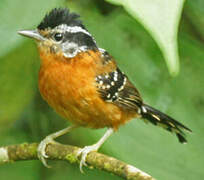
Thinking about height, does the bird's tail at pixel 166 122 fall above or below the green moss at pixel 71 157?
below

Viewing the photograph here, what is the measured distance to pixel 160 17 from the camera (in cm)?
134

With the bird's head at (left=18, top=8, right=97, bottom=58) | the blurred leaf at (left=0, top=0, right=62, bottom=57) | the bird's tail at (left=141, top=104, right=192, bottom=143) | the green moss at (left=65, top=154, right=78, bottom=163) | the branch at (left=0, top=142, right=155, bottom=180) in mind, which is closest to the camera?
the blurred leaf at (left=0, top=0, right=62, bottom=57)

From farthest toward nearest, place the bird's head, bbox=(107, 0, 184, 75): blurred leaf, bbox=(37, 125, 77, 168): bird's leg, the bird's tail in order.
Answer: the bird's tail → the bird's head → bbox=(37, 125, 77, 168): bird's leg → bbox=(107, 0, 184, 75): blurred leaf

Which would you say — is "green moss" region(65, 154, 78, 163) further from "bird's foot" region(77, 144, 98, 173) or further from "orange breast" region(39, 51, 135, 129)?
"orange breast" region(39, 51, 135, 129)

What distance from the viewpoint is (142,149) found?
300 centimetres

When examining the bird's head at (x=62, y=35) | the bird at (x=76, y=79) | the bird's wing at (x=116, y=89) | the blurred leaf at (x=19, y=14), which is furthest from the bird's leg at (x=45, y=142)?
the blurred leaf at (x=19, y=14)

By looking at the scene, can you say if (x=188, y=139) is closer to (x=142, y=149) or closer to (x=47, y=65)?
(x=142, y=149)

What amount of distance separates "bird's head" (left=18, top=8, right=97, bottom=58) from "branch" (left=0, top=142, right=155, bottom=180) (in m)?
0.74

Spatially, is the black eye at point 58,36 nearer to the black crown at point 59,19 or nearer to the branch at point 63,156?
the black crown at point 59,19

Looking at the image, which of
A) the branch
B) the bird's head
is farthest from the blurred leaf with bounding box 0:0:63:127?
the branch

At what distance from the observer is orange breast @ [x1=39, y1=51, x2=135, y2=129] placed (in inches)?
126

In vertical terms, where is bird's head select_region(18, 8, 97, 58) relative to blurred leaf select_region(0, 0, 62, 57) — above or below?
below

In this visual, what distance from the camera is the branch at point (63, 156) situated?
89.0 inches

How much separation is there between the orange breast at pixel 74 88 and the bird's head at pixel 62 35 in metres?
0.05
